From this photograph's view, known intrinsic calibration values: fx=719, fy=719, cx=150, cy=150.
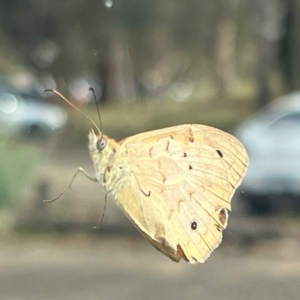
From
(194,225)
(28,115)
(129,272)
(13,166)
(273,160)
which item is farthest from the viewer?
(28,115)

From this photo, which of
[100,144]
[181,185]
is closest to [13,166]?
[100,144]

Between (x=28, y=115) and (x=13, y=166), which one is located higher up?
(x=28, y=115)

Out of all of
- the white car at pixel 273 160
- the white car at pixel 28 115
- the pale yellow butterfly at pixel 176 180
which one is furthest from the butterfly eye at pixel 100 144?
the white car at pixel 28 115

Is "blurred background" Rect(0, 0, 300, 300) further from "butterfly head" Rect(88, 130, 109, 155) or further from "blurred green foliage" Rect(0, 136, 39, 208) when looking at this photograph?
"butterfly head" Rect(88, 130, 109, 155)

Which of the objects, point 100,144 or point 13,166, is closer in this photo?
point 100,144

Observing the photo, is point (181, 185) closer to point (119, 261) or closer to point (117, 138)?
point (117, 138)

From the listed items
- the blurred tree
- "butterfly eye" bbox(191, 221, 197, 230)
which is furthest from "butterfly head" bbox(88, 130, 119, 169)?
the blurred tree

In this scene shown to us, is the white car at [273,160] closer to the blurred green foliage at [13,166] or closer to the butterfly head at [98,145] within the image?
the blurred green foliage at [13,166]
